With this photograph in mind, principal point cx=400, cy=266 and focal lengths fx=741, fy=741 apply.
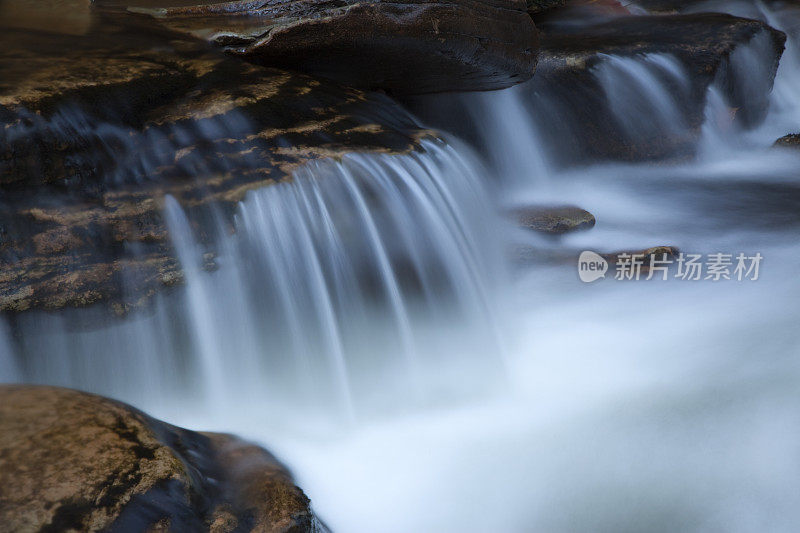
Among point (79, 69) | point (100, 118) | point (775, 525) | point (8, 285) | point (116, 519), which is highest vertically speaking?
point (79, 69)

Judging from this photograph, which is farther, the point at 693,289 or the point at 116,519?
the point at 693,289

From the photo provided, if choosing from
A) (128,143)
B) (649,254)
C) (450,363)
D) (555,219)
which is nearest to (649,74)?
(555,219)

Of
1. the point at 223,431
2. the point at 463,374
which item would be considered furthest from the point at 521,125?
the point at 223,431

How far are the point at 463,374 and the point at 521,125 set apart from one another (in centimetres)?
322

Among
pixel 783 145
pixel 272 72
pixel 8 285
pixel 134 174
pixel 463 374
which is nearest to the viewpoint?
pixel 8 285

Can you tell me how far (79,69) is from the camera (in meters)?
3.89

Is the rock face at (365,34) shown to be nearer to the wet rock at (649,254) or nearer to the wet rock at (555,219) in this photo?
the wet rock at (555,219)

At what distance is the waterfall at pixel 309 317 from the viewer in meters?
3.36

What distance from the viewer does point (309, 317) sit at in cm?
368

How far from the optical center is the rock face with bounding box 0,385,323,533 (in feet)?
6.59

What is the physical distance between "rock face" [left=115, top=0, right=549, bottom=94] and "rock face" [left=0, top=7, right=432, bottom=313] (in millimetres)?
173

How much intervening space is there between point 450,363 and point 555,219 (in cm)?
184

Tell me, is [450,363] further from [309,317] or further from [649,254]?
[649,254]

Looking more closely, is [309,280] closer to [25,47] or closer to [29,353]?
[29,353]
